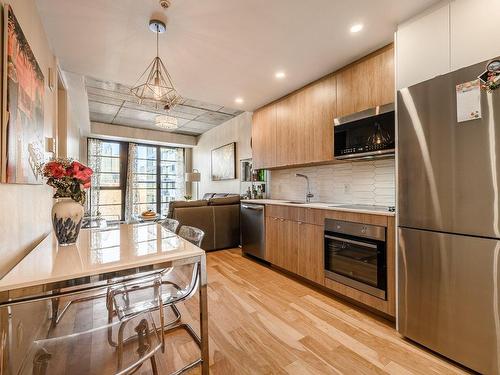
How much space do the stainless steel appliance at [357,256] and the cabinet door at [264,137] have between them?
1608 millimetres

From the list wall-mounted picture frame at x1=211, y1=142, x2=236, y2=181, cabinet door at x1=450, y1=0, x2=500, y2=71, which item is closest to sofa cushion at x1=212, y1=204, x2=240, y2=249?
wall-mounted picture frame at x1=211, y1=142, x2=236, y2=181

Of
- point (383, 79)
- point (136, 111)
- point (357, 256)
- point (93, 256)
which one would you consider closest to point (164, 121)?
Answer: point (136, 111)

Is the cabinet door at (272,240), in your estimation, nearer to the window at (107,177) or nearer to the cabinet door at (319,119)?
the cabinet door at (319,119)

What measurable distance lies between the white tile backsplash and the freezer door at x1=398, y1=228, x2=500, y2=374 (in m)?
0.84

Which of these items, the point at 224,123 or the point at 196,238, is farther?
the point at 224,123

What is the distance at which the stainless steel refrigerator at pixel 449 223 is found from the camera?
1391 millimetres

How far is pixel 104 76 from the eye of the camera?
289 cm

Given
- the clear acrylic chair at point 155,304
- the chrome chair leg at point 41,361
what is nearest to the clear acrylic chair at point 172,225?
the clear acrylic chair at point 155,304

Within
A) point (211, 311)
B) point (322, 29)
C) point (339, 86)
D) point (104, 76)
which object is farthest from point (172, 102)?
point (211, 311)

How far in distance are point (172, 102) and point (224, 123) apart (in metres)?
3.79

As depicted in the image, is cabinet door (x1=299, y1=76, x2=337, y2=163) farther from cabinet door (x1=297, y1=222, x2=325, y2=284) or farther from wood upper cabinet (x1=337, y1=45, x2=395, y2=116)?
cabinet door (x1=297, y1=222, x2=325, y2=284)

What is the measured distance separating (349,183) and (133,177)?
6139 mm

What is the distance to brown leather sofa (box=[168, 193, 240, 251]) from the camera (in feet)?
13.1

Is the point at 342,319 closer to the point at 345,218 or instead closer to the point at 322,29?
the point at 345,218
